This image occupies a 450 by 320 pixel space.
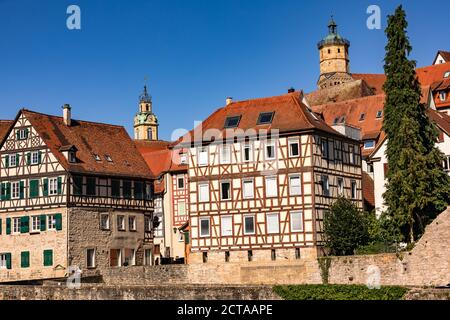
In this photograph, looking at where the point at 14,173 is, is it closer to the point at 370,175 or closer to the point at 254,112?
the point at 254,112

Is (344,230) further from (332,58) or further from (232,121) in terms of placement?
(332,58)

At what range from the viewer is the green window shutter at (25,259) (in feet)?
194

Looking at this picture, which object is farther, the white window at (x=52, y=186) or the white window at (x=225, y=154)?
the white window at (x=52, y=186)

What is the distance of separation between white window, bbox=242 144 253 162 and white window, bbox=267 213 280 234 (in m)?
3.47

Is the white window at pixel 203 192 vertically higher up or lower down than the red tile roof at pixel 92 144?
lower down

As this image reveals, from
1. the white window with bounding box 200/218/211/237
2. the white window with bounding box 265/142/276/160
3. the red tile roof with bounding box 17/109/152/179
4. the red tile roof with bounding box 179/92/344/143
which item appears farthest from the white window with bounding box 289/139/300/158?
the red tile roof with bounding box 17/109/152/179

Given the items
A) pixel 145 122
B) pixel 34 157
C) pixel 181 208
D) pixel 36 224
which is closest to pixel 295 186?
pixel 36 224

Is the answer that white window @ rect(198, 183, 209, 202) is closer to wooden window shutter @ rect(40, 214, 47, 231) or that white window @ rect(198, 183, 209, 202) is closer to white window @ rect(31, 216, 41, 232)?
wooden window shutter @ rect(40, 214, 47, 231)

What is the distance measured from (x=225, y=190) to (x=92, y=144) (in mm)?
12561

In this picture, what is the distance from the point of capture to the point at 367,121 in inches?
2721

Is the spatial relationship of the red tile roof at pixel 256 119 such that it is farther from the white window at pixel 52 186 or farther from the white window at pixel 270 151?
the white window at pixel 52 186

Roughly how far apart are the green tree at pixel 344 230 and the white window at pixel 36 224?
18816 mm

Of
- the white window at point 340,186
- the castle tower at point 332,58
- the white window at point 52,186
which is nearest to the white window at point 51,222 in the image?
the white window at point 52,186
